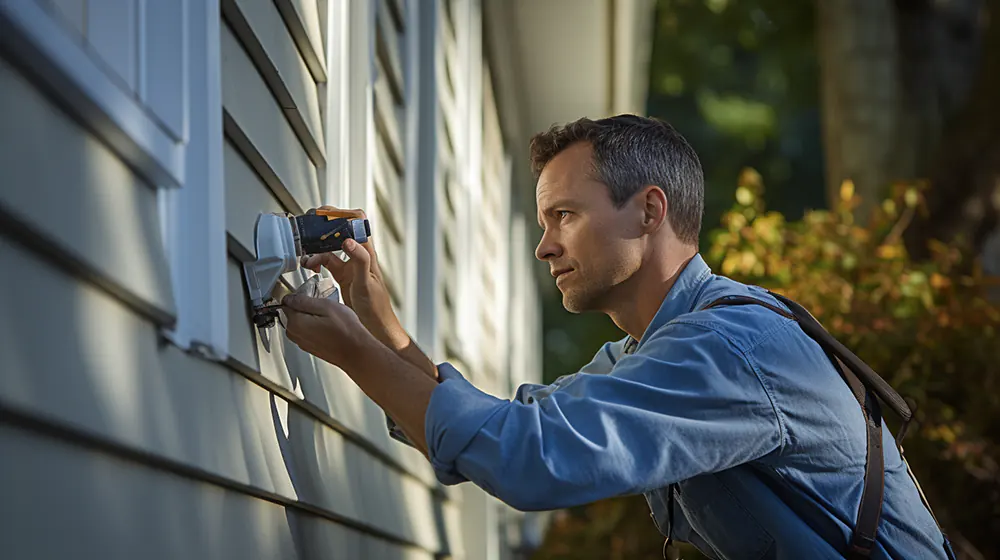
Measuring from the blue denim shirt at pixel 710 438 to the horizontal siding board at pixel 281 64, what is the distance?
658mm

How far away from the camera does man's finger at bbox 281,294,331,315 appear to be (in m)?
2.16

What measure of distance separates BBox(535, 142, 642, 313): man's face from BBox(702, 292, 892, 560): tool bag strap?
291 mm

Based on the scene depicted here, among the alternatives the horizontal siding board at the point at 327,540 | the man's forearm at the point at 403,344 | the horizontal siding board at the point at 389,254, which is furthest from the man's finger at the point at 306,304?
the horizontal siding board at the point at 389,254

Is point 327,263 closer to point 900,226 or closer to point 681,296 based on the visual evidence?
point 681,296

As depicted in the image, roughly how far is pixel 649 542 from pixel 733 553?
17.5ft

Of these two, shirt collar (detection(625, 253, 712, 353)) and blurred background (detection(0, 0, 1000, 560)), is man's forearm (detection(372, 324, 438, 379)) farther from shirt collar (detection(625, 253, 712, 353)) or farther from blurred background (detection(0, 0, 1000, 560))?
shirt collar (detection(625, 253, 712, 353))

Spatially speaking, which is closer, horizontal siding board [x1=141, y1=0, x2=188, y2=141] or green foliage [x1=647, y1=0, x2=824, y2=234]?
horizontal siding board [x1=141, y1=0, x2=188, y2=141]

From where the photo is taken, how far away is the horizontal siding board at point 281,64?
6.95 feet

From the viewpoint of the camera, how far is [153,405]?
152 centimetres

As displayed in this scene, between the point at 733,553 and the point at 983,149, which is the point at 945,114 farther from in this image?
the point at 733,553

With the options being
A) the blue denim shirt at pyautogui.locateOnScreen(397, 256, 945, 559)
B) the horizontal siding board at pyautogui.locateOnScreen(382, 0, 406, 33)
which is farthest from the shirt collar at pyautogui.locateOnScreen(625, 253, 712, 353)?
the horizontal siding board at pyautogui.locateOnScreen(382, 0, 406, 33)

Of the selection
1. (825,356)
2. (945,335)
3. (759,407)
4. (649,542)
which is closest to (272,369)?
(759,407)

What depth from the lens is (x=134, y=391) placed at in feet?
4.80

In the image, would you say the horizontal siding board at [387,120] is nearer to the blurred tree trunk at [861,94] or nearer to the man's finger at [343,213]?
the man's finger at [343,213]
